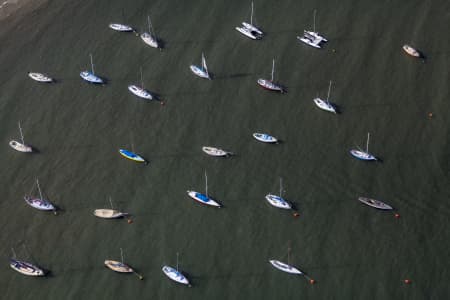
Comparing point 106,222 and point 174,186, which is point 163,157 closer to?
point 174,186

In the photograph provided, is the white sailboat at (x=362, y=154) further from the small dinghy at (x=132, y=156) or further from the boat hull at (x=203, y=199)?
the small dinghy at (x=132, y=156)

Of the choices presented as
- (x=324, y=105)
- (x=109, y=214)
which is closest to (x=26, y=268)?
(x=109, y=214)

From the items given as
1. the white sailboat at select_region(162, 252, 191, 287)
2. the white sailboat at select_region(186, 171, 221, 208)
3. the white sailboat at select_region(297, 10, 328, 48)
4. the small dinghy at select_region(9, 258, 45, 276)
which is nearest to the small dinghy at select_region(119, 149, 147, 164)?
the white sailboat at select_region(186, 171, 221, 208)

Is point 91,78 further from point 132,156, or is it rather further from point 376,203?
point 376,203

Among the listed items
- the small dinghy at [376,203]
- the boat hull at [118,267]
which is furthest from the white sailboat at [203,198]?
the small dinghy at [376,203]

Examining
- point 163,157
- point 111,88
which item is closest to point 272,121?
point 163,157

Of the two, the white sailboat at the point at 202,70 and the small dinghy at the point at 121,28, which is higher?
the small dinghy at the point at 121,28
